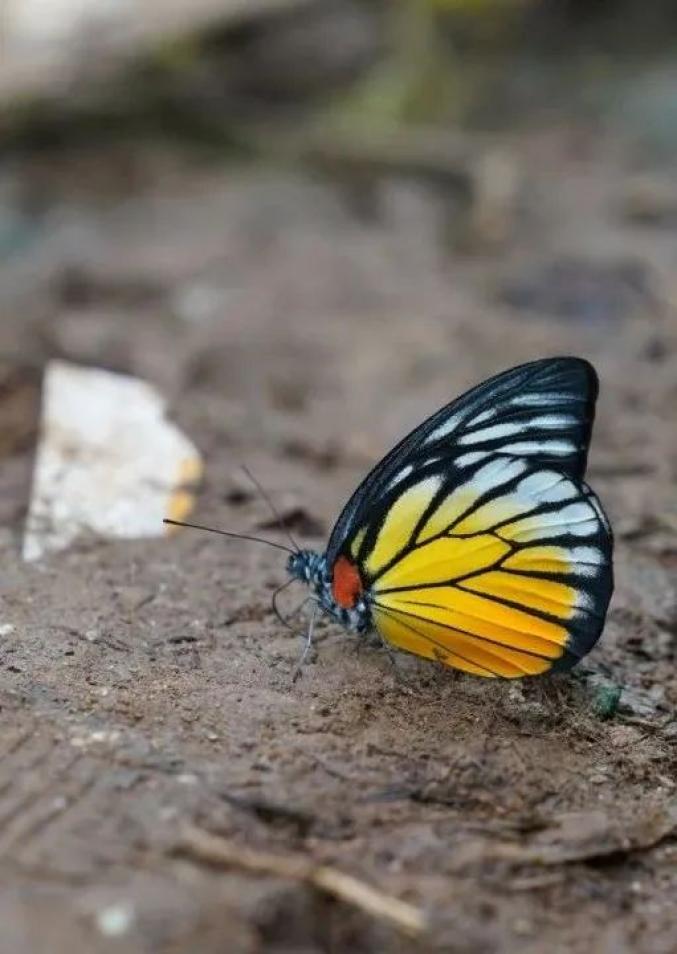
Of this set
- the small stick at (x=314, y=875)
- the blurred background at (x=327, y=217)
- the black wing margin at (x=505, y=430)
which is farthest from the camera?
the blurred background at (x=327, y=217)

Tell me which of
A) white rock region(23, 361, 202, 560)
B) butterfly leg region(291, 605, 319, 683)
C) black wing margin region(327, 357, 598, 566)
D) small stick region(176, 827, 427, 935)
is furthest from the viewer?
white rock region(23, 361, 202, 560)

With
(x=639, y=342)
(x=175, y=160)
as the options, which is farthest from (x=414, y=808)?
(x=175, y=160)

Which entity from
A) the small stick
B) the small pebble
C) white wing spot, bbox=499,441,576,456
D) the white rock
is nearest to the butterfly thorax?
white wing spot, bbox=499,441,576,456

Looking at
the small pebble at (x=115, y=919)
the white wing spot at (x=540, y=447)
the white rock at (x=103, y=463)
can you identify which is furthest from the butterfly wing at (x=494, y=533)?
the small pebble at (x=115, y=919)

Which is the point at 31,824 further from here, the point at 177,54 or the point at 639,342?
the point at 177,54

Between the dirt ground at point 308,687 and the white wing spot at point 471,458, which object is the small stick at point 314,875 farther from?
the white wing spot at point 471,458

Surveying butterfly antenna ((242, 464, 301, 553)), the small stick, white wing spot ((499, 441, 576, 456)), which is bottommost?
the small stick

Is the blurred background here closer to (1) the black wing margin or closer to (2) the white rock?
(2) the white rock
